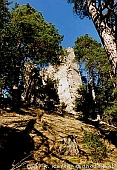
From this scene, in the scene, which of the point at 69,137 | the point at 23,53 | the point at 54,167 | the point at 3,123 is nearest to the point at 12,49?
the point at 23,53

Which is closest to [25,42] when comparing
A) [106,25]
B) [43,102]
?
[43,102]

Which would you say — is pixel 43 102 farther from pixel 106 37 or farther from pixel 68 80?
pixel 106 37

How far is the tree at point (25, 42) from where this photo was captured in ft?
57.1

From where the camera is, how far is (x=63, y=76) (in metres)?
31.8

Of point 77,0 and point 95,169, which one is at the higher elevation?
point 77,0

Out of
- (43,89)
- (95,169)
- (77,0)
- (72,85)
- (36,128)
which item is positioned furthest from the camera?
(72,85)

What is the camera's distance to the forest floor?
853 cm

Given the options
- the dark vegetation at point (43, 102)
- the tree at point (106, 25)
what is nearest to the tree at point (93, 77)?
the dark vegetation at point (43, 102)

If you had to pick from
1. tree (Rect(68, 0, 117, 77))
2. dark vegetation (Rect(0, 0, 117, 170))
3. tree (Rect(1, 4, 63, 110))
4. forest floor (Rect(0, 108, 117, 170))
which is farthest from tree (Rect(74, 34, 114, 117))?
tree (Rect(68, 0, 117, 77))

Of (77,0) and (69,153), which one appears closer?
(77,0)

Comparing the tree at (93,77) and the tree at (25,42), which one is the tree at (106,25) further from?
the tree at (93,77)

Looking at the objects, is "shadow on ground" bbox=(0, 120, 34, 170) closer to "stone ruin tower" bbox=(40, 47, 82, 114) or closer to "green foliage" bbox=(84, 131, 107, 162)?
"green foliage" bbox=(84, 131, 107, 162)

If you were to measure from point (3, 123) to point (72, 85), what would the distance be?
19.7m

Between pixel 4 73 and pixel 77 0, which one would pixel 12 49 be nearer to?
pixel 4 73
